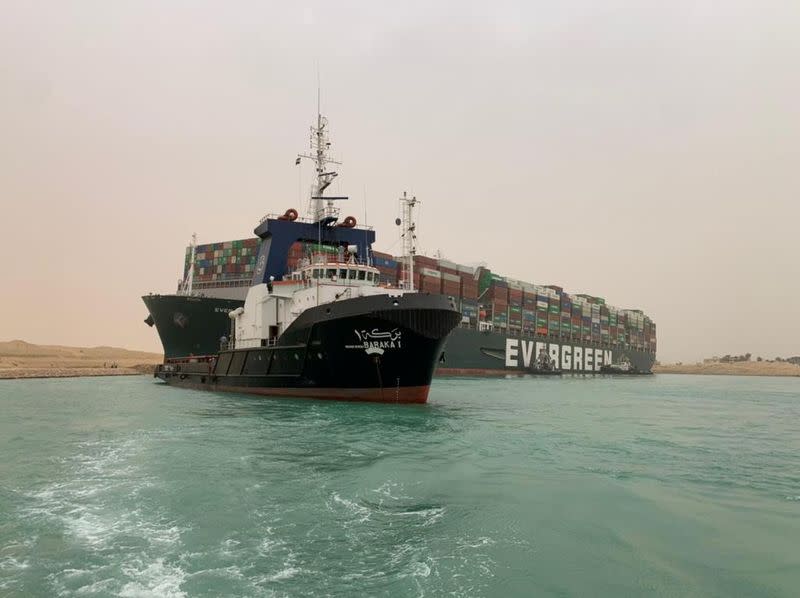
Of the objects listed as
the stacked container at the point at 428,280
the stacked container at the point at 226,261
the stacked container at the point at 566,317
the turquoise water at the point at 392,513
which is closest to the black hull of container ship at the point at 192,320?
the stacked container at the point at 226,261

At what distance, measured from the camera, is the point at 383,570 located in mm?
5629

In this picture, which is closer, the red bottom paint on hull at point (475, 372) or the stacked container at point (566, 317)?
the red bottom paint on hull at point (475, 372)

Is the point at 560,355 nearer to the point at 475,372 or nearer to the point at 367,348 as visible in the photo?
the point at 475,372

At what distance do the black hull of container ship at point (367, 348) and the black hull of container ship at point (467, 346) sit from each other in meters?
4.12

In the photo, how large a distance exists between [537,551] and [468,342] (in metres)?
61.8

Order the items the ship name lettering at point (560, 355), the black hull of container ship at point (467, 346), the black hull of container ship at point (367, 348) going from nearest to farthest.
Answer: the black hull of container ship at point (367, 348)
the black hull of container ship at point (467, 346)
the ship name lettering at point (560, 355)

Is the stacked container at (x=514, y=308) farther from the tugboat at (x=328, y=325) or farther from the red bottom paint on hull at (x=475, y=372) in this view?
the tugboat at (x=328, y=325)

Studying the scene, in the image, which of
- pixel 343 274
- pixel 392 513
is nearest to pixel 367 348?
pixel 343 274

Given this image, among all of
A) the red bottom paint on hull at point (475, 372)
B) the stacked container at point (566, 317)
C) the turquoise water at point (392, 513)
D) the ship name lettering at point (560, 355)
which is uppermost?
the stacked container at point (566, 317)

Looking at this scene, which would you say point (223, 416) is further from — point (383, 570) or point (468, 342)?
point (468, 342)

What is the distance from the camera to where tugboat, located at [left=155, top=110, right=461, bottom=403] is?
21609 mm

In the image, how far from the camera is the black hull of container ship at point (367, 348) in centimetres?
2139

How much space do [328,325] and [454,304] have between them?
8829 mm

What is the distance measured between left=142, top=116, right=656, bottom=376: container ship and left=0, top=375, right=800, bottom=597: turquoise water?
13.0 m
